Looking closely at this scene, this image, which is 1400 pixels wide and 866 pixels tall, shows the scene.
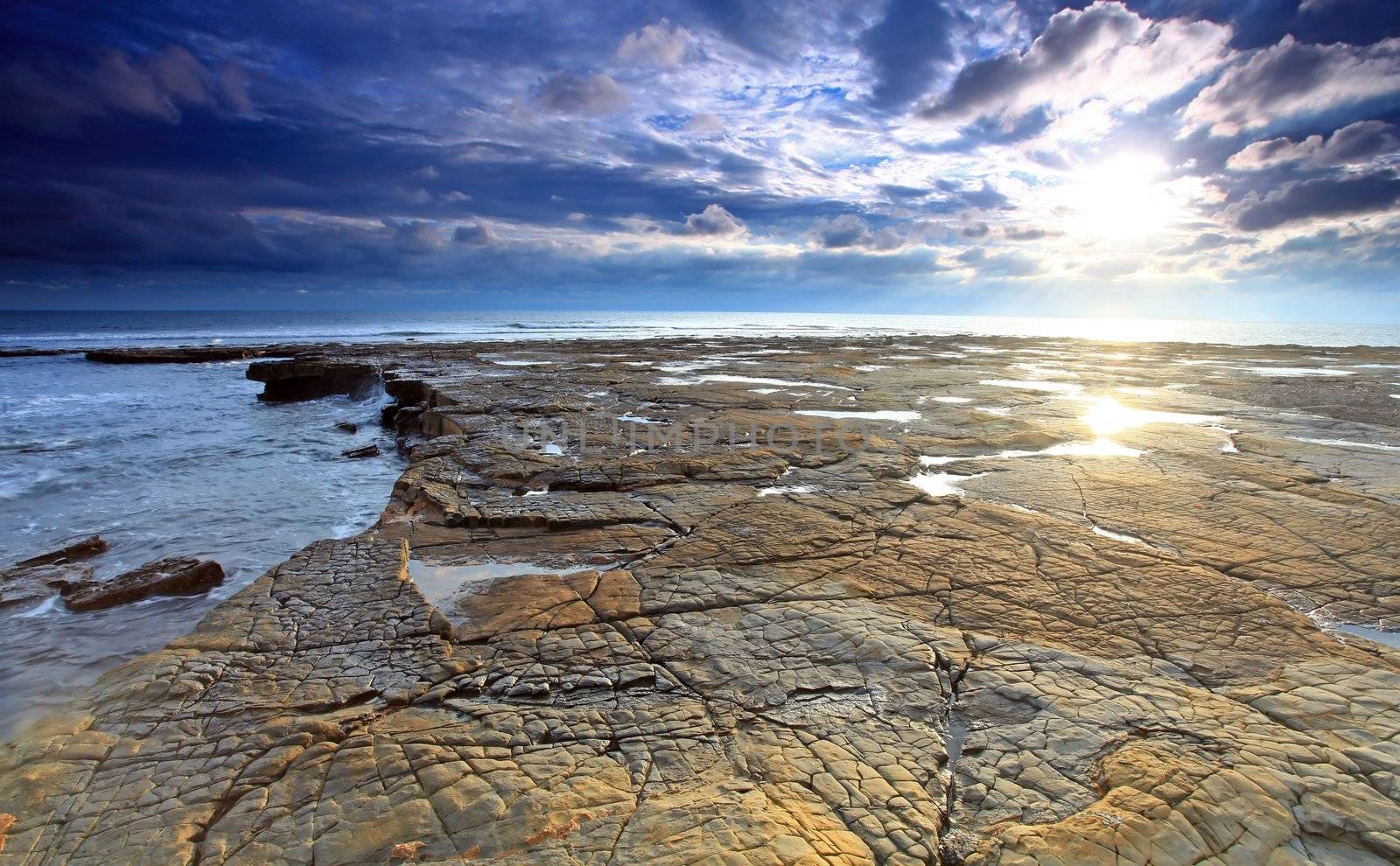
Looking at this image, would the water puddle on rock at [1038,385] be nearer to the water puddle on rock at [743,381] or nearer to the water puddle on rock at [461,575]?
the water puddle on rock at [743,381]

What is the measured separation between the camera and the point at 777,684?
335 cm

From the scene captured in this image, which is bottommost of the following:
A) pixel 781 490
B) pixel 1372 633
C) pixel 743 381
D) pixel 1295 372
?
pixel 1372 633

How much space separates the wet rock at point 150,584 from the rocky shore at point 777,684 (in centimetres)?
98

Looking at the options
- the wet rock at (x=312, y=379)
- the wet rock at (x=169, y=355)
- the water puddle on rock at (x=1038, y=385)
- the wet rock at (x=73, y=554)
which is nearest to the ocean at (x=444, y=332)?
the wet rock at (x=169, y=355)

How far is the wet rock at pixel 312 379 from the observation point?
60.2 feet

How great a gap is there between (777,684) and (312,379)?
2007 cm

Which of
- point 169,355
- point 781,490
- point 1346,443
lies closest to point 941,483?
point 781,490

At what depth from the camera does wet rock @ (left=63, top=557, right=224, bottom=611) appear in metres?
4.85

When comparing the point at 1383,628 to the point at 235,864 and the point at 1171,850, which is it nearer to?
the point at 1171,850

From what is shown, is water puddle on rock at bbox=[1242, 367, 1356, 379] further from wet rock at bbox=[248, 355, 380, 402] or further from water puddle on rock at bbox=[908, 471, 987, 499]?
wet rock at bbox=[248, 355, 380, 402]

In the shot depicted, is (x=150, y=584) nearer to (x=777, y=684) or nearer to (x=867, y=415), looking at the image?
(x=777, y=684)

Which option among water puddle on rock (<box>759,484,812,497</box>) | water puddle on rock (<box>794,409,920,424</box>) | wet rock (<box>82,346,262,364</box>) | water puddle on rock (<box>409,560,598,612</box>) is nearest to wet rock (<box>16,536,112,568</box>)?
water puddle on rock (<box>409,560,598,612</box>)

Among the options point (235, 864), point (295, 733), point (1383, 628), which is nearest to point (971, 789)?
point (235, 864)

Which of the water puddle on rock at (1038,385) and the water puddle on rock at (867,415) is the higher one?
the water puddle on rock at (1038,385)
